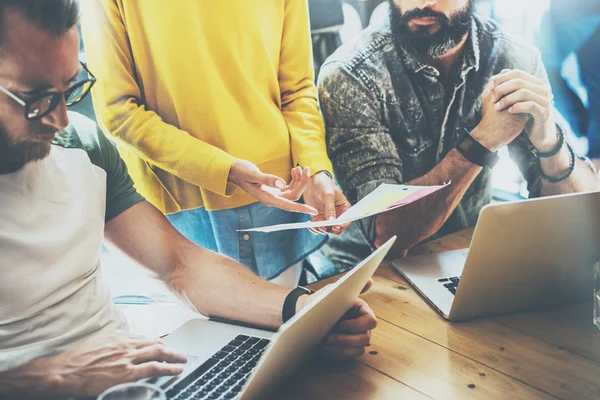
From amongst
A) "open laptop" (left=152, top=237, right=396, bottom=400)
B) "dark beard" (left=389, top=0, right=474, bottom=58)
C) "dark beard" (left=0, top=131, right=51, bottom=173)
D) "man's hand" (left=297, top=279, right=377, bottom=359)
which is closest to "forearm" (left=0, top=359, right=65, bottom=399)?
"open laptop" (left=152, top=237, right=396, bottom=400)

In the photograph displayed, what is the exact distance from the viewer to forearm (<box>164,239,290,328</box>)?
1315 mm

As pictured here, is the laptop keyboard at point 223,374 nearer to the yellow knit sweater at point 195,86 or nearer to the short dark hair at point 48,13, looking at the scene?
the yellow knit sweater at point 195,86

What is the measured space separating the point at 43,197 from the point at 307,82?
2.44 ft

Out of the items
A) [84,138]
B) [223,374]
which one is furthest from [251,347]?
[84,138]

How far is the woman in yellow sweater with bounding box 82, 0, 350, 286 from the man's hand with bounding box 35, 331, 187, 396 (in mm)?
376

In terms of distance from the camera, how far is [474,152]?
184 cm

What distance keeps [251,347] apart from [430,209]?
0.86 m

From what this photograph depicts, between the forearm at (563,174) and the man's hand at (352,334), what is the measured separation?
0.96 meters

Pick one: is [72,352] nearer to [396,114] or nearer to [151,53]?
[151,53]

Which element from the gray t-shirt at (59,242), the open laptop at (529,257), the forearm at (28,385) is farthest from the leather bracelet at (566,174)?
the forearm at (28,385)

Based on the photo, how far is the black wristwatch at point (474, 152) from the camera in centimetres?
183

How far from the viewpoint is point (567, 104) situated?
1.90m

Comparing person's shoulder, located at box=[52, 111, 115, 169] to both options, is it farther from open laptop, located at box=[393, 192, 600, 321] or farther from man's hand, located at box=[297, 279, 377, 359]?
open laptop, located at box=[393, 192, 600, 321]

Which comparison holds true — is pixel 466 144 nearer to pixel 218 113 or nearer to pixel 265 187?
pixel 265 187
